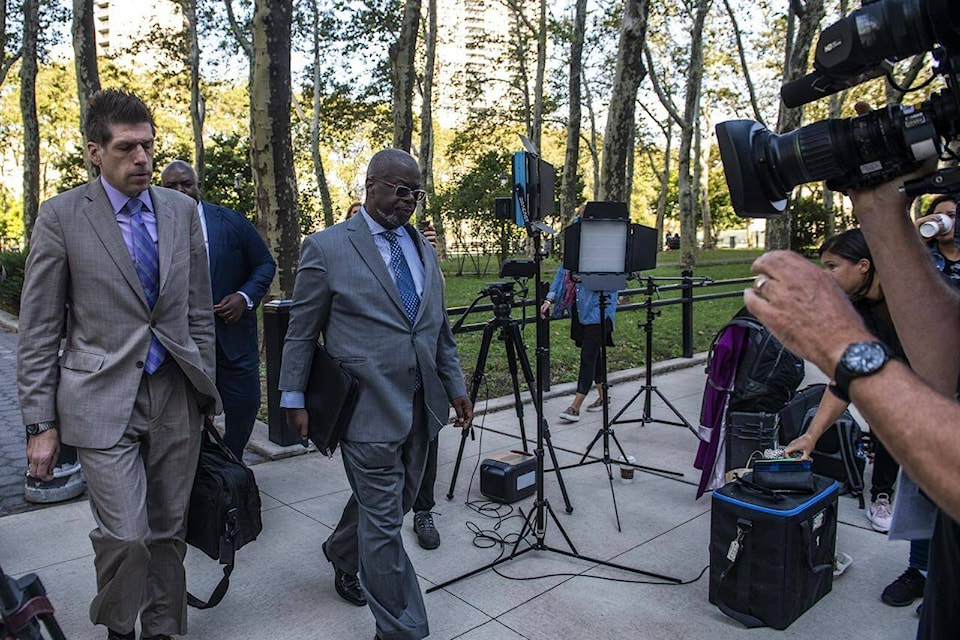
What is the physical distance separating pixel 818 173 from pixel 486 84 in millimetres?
35770

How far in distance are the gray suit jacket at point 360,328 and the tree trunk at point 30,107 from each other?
18271 mm

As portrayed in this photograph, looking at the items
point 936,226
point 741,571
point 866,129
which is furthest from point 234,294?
point 936,226

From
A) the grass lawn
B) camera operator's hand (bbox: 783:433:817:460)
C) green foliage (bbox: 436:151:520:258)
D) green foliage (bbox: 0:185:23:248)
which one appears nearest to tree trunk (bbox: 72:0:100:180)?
the grass lawn

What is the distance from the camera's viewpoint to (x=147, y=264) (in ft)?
9.62

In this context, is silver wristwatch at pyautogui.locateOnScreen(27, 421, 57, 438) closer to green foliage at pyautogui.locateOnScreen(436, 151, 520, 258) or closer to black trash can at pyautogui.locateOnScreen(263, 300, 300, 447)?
black trash can at pyautogui.locateOnScreen(263, 300, 300, 447)

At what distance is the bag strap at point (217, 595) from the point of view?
10.2 ft

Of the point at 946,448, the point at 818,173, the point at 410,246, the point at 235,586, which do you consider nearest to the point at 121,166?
the point at 410,246

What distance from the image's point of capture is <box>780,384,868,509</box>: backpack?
15.7ft

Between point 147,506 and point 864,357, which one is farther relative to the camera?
point 147,506

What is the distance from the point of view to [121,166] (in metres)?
2.83

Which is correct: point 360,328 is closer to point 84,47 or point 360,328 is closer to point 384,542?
point 384,542

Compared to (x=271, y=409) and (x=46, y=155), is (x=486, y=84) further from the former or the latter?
(x=271, y=409)

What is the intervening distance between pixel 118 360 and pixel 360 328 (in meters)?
0.95

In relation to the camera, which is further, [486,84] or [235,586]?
[486,84]
